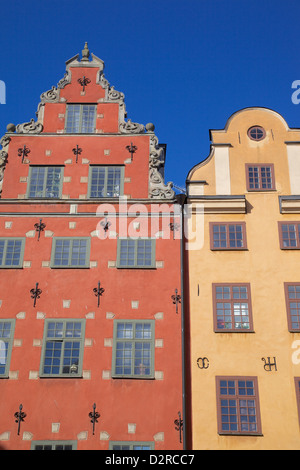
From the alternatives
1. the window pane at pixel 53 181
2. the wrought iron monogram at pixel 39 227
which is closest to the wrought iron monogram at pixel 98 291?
the wrought iron monogram at pixel 39 227

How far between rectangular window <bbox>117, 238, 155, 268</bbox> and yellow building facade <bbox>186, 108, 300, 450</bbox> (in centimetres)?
142

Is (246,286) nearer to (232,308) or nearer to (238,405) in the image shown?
(232,308)

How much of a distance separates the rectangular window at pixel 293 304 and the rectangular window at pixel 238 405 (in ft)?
7.65

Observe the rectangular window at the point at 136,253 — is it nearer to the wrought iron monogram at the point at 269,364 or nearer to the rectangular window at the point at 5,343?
the rectangular window at the point at 5,343

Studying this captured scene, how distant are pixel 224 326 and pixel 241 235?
354 centimetres

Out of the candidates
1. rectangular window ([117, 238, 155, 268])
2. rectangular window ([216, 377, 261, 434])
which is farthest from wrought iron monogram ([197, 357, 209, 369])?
rectangular window ([117, 238, 155, 268])

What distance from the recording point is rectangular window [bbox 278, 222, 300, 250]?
2027cm

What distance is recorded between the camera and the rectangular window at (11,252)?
66.3 feet

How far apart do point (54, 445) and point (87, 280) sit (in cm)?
558

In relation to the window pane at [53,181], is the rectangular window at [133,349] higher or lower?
lower

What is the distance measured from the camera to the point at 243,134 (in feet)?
73.5

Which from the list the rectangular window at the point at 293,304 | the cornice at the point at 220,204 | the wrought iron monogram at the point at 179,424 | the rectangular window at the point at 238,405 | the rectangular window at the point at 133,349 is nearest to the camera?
the wrought iron monogram at the point at 179,424
